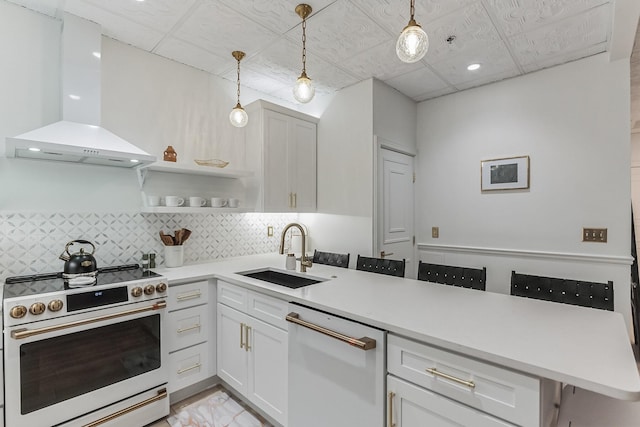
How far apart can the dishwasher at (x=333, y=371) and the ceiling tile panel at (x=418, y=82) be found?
244 centimetres

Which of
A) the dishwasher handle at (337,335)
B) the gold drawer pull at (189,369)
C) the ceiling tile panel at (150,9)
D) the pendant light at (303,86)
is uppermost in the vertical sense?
the ceiling tile panel at (150,9)

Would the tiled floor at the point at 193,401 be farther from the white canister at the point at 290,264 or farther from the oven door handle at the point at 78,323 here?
the white canister at the point at 290,264

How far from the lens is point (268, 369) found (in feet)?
6.20

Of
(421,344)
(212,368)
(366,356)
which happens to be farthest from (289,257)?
(421,344)

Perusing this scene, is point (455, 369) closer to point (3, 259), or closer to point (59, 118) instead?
point (3, 259)

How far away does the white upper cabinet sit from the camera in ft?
9.53

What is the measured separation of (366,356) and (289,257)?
119 cm

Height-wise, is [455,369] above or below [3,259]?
below

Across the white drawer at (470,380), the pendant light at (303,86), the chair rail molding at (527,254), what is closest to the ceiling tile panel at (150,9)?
the pendant light at (303,86)

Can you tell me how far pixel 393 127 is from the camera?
3.21 metres

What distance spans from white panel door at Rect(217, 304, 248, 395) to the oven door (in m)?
0.40

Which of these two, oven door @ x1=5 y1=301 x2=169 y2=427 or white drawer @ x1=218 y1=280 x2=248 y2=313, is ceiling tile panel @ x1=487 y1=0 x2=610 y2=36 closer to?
white drawer @ x1=218 y1=280 x2=248 y2=313

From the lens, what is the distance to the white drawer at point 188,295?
2.14 m

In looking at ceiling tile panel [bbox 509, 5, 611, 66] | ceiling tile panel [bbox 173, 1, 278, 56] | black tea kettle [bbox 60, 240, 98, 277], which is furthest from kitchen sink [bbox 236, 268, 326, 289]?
ceiling tile panel [bbox 509, 5, 611, 66]
